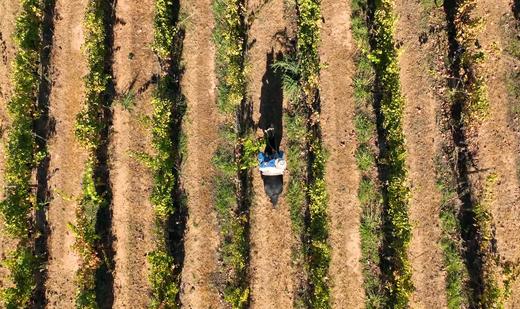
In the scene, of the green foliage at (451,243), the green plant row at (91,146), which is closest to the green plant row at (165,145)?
the green plant row at (91,146)

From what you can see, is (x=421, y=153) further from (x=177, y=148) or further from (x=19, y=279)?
(x=19, y=279)

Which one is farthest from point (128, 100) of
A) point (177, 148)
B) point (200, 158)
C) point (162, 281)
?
point (162, 281)

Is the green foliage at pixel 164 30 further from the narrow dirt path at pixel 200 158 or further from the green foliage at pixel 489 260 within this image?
the green foliage at pixel 489 260

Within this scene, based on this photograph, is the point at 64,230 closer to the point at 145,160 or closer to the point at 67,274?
the point at 67,274

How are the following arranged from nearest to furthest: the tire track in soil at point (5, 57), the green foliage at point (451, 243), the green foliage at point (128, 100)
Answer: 1. the green foliage at point (451, 243)
2. the green foliage at point (128, 100)
3. the tire track in soil at point (5, 57)

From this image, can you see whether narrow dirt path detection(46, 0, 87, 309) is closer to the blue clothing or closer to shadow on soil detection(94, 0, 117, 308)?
shadow on soil detection(94, 0, 117, 308)
